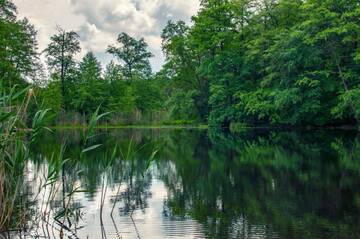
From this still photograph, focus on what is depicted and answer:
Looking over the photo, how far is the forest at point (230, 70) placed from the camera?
36250 millimetres

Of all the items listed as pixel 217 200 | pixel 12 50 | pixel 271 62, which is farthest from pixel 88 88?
pixel 217 200

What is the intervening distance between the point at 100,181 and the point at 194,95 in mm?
38237

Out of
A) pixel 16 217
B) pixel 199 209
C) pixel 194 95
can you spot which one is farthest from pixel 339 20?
pixel 16 217

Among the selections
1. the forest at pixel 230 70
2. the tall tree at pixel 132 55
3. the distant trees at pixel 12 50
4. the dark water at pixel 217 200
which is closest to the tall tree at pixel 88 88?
the forest at pixel 230 70

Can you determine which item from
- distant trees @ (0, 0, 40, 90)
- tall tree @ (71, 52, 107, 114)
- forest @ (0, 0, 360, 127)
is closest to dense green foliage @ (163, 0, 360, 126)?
forest @ (0, 0, 360, 127)

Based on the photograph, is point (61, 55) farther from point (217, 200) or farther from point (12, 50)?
point (217, 200)

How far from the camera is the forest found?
119 ft

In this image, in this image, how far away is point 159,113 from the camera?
62219 millimetres

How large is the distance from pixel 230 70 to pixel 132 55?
35.0 meters

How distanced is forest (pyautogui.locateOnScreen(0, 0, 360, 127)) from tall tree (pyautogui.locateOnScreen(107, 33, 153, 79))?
15.8 ft

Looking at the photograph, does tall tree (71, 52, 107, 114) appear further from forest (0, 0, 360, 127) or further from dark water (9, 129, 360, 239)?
dark water (9, 129, 360, 239)

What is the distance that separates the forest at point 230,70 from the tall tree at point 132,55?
190 inches

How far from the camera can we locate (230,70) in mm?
47781

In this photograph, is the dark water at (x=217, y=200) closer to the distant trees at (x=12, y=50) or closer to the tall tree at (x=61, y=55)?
the distant trees at (x=12, y=50)
